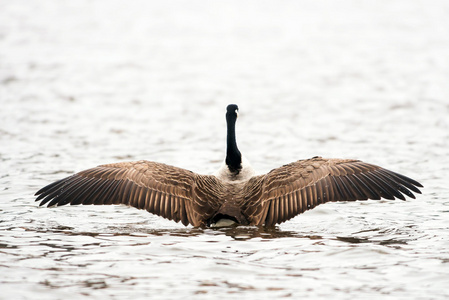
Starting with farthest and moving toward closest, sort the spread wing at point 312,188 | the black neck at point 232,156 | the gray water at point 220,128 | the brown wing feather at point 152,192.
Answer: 1. the black neck at point 232,156
2. the brown wing feather at point 152,192
3. the spread wing at point 312,188
4. the gray water at point 220,128

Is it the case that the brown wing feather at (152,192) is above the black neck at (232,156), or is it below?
below

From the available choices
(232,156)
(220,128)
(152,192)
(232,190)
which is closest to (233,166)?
(232,156)

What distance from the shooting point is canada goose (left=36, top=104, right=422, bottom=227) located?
927 centimetres

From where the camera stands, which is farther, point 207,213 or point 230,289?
point 207,213

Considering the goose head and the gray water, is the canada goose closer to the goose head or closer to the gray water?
the goose head

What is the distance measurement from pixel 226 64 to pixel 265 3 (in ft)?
26.1

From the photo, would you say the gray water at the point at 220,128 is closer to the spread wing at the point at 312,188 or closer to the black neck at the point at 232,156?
the spread wing at the point at 312,188

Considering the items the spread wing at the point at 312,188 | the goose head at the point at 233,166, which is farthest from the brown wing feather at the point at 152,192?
the spread wing at the point at 312,188

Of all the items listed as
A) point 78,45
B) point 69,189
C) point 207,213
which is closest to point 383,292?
point 207,213

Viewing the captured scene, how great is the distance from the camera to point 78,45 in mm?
23109

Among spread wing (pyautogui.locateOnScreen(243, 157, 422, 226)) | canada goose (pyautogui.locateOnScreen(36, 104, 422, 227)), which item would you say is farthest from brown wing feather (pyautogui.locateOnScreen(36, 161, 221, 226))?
spread wing (pyautogui.locateOnScreen(243, 157, 422, 226))

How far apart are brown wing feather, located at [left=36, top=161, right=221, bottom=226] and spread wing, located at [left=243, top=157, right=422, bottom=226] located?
2.08 feet

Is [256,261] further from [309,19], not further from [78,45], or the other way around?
[309,19]

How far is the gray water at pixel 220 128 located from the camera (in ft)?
24.3
